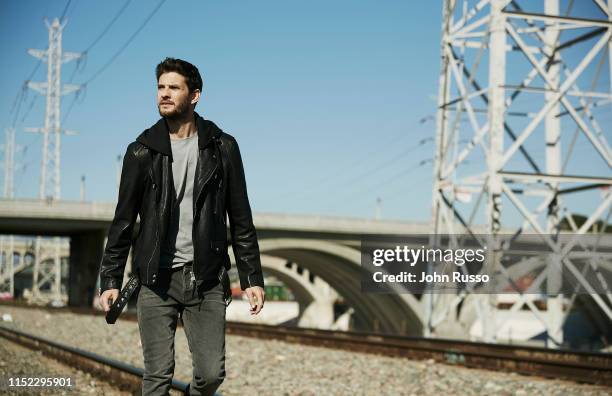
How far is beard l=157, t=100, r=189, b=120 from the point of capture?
360 cm

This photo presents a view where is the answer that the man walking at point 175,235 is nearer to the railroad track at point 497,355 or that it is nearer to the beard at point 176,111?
the beard at point 176,111

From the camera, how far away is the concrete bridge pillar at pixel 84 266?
42.8 metres

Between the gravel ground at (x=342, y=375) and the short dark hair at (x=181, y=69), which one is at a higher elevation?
the short dark hair at (x=181, y=69)

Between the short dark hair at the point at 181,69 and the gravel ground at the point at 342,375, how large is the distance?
181 inches

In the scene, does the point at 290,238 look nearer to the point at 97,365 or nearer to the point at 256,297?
the point at 97,365

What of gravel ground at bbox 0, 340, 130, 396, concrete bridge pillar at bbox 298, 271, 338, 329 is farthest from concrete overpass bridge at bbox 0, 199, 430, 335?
gravel ground at bbox 0, 340, 130, 396

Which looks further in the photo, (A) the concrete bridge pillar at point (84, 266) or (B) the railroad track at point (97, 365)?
(A) the concrete bridge pillar at point (84, 266)

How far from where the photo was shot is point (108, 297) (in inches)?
139

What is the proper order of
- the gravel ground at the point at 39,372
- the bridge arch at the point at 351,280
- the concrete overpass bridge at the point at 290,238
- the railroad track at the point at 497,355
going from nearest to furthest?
the gravel ground at the point at 39,372 → the railroad track at the point at 497,355 → the concrete overpass bridge at the point at 290,238 → the bridge arch at the point at 351,280

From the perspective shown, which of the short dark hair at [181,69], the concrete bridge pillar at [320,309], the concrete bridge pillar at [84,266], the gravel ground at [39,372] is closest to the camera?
the short dark hair at [181,69]

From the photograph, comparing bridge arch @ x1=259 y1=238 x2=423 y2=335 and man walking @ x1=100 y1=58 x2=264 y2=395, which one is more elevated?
man walking @ x1=100 y1=58 x2=264 y2=395

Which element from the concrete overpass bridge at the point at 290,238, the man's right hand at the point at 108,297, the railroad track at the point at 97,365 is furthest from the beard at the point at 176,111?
the concrete overpass bridge at the point at 290,238

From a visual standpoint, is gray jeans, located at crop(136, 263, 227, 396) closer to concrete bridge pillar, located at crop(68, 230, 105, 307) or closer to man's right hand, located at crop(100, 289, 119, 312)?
man's right hand, located at crop(100, 289, 119, 312)

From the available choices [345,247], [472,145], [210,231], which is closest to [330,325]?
[345,247]
